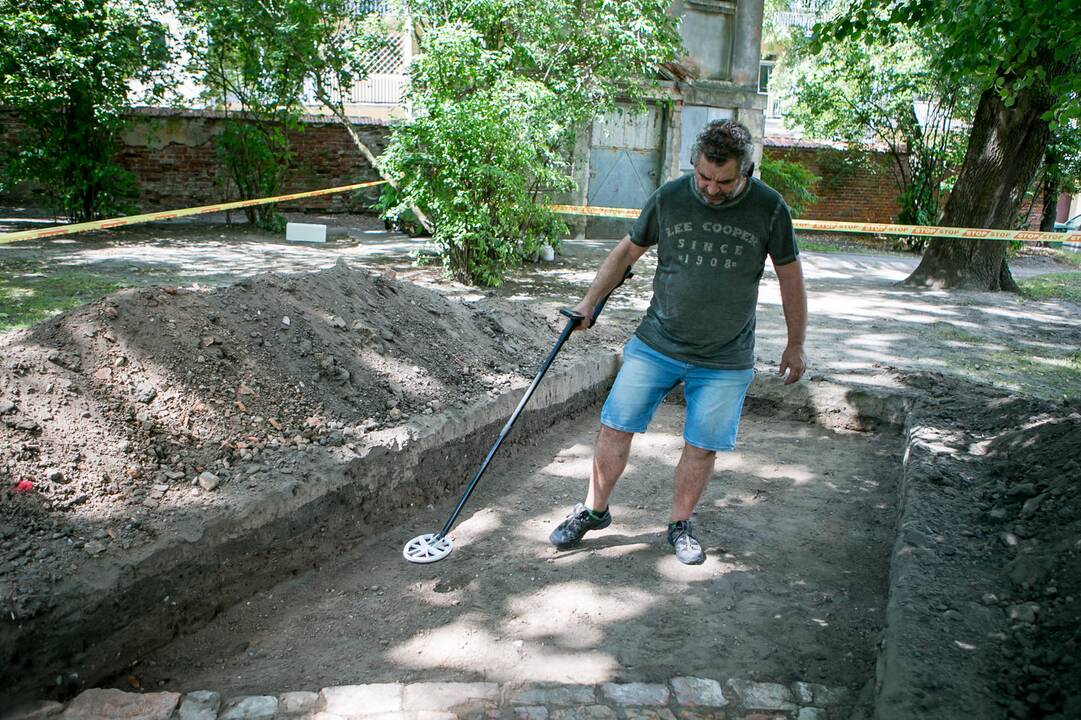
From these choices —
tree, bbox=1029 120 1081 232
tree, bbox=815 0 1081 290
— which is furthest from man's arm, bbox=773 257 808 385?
tree, bbox=1029 120 1081 232

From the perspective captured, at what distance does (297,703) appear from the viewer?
103 inches

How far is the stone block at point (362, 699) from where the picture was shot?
258cm

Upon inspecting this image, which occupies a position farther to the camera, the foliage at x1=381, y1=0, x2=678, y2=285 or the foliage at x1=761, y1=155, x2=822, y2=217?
the foliage at x1=761, y1=155, x2=822, y2=217

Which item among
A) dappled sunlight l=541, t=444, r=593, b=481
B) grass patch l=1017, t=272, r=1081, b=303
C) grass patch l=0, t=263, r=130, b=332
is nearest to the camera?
dappled sunlight l=541, t=444, r=593, b=481

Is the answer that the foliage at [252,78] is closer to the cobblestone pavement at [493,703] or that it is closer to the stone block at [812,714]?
the cobblestone pavement at [493,703]

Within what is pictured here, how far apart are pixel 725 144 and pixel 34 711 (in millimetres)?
2940

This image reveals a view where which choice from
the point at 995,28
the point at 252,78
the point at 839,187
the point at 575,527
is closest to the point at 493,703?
the point at 575,527

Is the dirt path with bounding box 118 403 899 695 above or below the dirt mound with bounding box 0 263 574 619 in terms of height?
below

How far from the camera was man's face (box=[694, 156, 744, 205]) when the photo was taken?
3.30 meters

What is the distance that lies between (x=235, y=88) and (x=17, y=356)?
36.8 ft

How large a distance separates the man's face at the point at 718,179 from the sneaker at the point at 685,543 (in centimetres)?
144

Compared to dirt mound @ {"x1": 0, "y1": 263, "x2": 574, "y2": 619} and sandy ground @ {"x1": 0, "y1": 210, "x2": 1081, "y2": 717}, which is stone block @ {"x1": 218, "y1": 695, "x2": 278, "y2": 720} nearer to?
sandy ground @ {"x1": 0, "y1": 210, "x2": 1081, "y2": 717}

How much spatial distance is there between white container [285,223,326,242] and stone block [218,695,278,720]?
10.9 metres

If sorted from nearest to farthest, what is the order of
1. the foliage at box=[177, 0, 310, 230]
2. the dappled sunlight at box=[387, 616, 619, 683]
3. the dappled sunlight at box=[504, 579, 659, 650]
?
the dappled sunlight at box=[387, 616, 619, 683] < the dappled sunlight at box=[504, 579, 659, 650] < the foliage at box=[177, 0, 310, 230]
